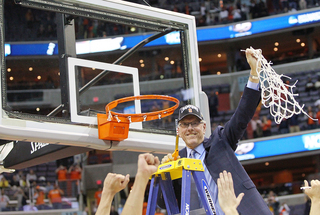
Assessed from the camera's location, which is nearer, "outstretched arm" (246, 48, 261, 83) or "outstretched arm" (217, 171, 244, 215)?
"outstretched arm" (217, 171, 244, 215)

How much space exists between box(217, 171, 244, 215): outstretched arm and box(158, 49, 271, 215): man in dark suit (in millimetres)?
825

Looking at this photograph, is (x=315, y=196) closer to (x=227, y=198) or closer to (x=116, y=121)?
(x=227, y=198)

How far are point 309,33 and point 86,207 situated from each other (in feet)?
39.8

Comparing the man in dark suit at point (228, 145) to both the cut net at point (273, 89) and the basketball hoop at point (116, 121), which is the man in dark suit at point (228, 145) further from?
the basketball hoop at point (116, 121)

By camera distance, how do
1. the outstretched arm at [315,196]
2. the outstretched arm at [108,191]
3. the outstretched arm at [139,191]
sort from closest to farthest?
the outstretched arm at [139,191] → the outstretched arm at [108,191] → the outstretched arm at [315,196]

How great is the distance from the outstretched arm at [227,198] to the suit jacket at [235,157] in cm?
88

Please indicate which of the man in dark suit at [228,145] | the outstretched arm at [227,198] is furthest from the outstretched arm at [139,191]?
the man in dark suit at [228,145]

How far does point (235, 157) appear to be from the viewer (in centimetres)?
321

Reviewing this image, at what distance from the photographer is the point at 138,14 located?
4246 millimetres

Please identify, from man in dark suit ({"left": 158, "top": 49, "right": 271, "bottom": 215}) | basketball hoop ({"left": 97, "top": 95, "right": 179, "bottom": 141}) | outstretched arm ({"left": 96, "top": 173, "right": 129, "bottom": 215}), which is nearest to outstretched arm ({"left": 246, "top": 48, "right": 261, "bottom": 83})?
man in dark suit ({"left": 158, "top": 49, "right": 271, "bottom": 215})

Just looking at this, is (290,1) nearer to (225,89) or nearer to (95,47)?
(225,89)

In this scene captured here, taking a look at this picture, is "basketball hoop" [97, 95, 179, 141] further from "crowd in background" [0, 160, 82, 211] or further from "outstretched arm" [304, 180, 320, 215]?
"crowd in background" [0, 160, 82, 211]

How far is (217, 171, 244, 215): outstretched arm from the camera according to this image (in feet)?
6.84

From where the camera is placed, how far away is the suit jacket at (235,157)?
3004 millimetres
